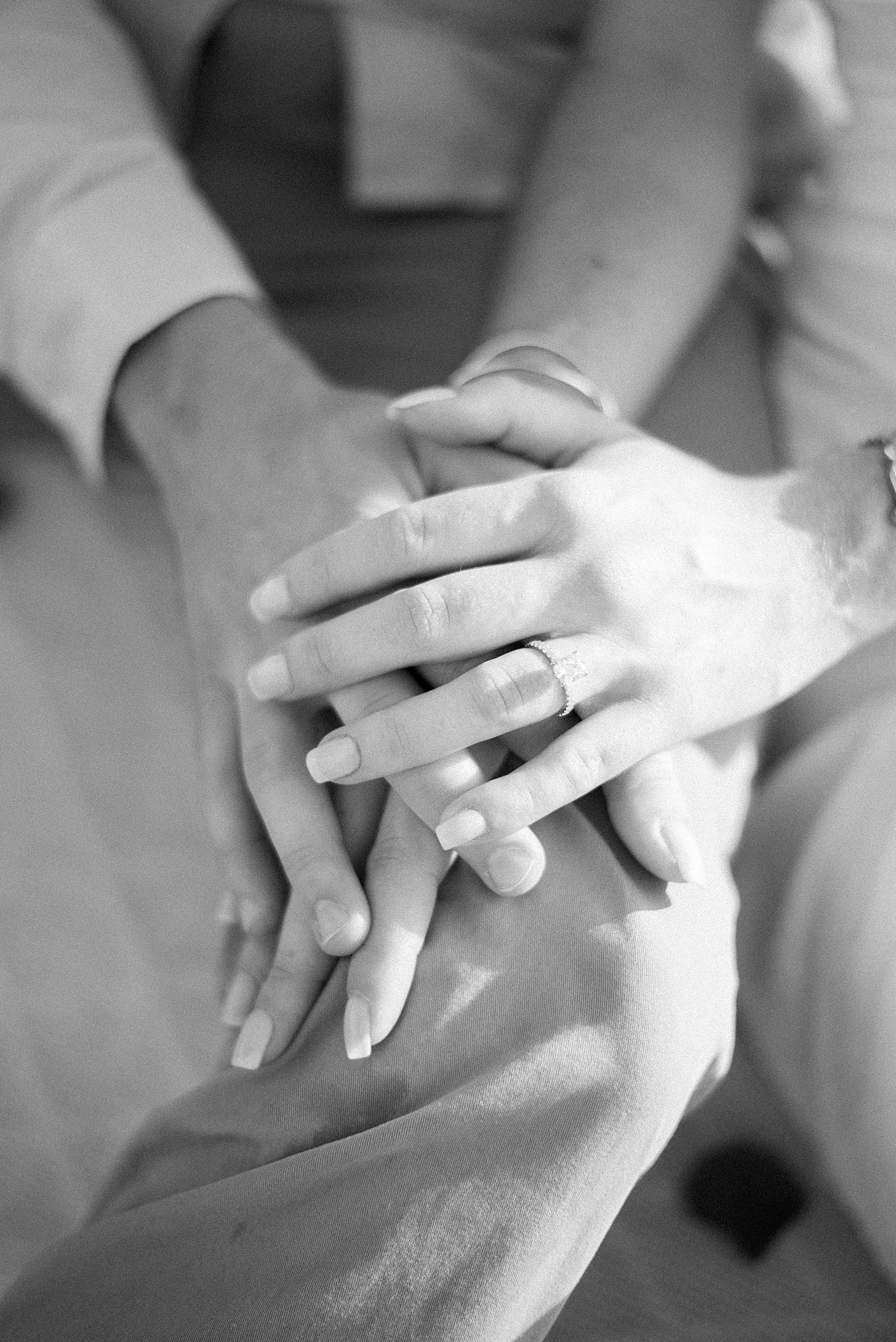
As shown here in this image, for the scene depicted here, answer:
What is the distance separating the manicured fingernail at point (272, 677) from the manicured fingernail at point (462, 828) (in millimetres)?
145

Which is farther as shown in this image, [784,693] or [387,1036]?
[784,693]

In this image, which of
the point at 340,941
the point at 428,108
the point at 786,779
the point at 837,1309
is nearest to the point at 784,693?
the point at 786,779

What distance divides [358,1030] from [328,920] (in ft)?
0.21

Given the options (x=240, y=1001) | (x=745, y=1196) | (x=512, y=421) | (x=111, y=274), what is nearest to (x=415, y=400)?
(x=512, y=421)

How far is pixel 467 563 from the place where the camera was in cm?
69

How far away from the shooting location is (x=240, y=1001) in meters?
0.69

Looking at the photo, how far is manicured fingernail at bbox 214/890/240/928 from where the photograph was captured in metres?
0.75

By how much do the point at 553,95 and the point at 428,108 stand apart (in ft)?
0.48

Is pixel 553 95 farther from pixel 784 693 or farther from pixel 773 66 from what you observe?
pixel 784 693

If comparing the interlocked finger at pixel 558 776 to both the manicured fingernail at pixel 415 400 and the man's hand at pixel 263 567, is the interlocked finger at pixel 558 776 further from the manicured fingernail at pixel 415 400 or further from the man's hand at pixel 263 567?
the manicured fingernail at pixel 415 400

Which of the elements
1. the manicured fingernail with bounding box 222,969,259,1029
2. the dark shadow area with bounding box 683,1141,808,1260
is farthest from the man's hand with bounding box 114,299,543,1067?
the dark shadow area with bounding box 683,1141,808,1260

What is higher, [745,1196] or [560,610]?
[560,610]

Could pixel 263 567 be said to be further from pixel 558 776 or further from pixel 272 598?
pixel 558 776

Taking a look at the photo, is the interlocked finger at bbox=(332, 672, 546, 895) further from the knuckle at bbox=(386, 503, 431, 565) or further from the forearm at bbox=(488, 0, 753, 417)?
the forearm at bbox=(488, 0, 753, 417)
